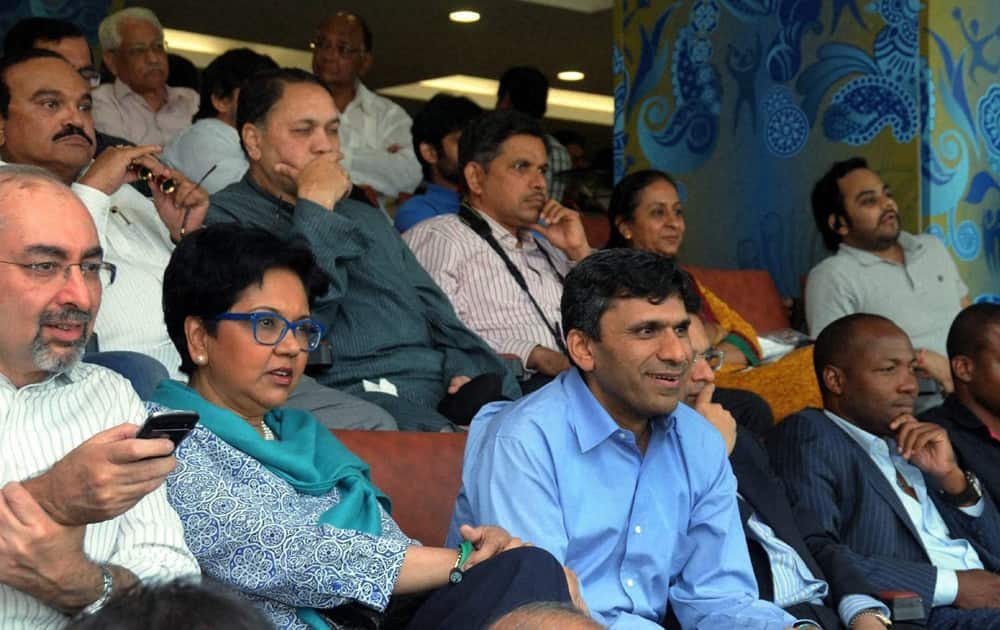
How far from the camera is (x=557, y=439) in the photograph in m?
2.70

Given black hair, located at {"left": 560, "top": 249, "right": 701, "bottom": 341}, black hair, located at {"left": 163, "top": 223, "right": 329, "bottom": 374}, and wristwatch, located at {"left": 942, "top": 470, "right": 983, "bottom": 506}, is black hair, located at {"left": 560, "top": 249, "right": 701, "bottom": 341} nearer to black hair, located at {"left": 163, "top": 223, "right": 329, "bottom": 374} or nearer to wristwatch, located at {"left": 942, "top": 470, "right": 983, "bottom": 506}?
black hair, located at {"left": 163, "top": 223, "right": 329, "bottom": 374}

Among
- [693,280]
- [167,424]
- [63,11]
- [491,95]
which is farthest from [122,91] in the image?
[491,95]

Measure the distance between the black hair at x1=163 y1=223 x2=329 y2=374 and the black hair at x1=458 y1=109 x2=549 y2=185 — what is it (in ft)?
6.62

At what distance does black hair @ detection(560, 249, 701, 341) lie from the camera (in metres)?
2.83

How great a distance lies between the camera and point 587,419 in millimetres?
2738

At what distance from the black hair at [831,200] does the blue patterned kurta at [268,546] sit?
3.74 metres

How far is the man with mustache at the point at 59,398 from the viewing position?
1.85 metres

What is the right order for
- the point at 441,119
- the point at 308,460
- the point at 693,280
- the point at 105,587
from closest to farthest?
the point at 105,587, the point at 308,460, the point at 693,280, the point at 441,119

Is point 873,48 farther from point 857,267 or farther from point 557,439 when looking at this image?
point 557,439

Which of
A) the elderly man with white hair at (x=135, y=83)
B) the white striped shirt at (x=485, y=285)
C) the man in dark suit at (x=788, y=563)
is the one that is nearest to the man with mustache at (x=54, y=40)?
the elderly man with white hair at (x=135, y=83)

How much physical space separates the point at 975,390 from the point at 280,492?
8.38ft

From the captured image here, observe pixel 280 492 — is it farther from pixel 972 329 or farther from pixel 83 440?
pixel 972 329

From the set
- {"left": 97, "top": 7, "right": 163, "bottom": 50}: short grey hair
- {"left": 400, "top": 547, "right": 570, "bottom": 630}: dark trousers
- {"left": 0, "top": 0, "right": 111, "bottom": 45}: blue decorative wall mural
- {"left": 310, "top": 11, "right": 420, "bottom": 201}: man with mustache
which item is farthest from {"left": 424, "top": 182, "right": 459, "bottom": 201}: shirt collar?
{"left": 400, "top": 547, "right": 570, "bottom": 630}: dark trousers

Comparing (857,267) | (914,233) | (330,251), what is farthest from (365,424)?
(914,233)
